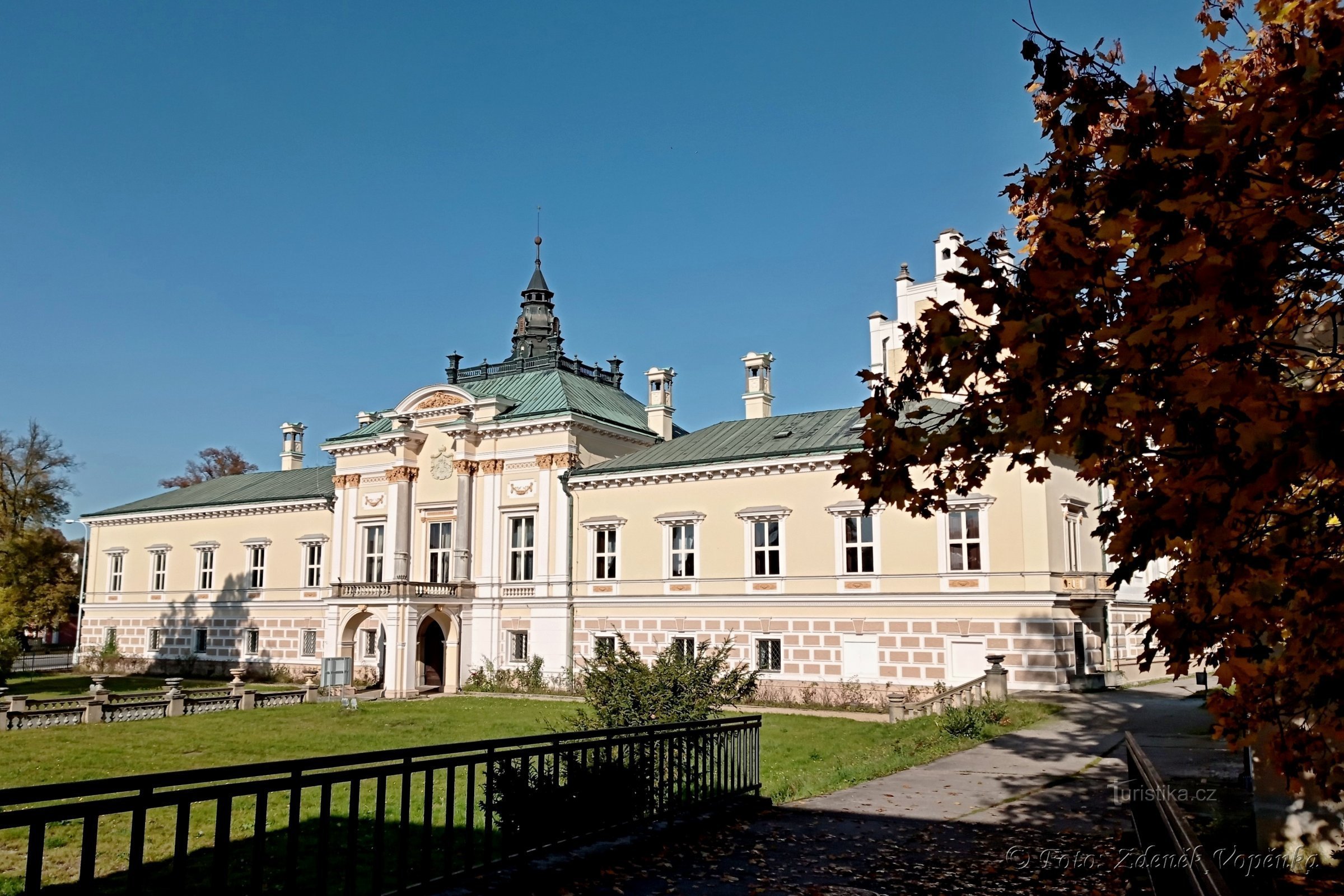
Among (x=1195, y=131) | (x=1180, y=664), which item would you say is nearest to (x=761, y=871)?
(x=1180, y=664)

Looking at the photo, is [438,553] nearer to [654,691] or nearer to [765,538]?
[765,538]

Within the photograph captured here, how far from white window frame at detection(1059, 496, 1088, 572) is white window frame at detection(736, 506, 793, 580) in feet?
27.7

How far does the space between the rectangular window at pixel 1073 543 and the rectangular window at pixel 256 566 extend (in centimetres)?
3532

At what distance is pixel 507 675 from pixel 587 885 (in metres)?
30.5

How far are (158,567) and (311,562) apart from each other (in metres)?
11.2

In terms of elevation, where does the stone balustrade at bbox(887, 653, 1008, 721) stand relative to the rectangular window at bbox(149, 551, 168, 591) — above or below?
below

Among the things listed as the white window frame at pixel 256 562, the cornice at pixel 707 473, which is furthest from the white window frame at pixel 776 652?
the white window frame at pixel 256 562

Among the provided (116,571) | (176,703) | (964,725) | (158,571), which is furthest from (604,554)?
(116,571)

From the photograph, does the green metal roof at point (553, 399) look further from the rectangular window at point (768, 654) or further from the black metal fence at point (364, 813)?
the black metal fence at point (364, 813)

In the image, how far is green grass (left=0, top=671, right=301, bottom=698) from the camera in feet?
125

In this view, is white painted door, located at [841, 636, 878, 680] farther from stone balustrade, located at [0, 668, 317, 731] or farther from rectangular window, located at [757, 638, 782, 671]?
stone balustrade, located at [0, 668, 317, 731]

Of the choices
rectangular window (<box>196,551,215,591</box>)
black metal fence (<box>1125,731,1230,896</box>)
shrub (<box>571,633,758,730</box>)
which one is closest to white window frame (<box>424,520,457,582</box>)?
rectangular window (<box>196,551,215,591</box>)

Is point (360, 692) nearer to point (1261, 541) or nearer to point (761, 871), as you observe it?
point (761, 871)

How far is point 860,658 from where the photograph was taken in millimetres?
31016
